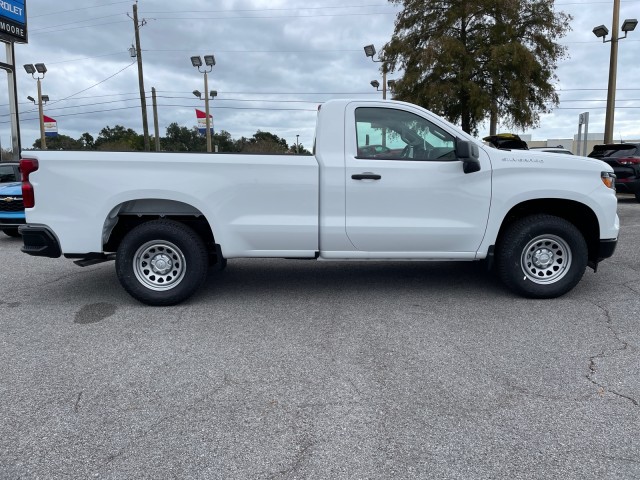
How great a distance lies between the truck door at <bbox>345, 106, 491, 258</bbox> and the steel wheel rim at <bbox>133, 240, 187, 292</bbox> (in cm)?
174

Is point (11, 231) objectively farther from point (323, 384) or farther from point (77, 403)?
point (323, 384)

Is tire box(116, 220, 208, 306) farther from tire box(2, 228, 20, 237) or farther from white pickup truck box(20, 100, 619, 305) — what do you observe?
tire box(2, 228, 20, 237)

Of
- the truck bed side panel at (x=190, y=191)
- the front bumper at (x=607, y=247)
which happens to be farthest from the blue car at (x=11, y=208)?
the front bumper at (x=607, y=247)

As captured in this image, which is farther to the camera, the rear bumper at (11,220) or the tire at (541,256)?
the rear bumper at (11,220)

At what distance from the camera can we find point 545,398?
10.5 ft

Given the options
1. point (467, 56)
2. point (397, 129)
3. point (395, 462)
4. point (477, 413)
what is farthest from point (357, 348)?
point (467, 56)

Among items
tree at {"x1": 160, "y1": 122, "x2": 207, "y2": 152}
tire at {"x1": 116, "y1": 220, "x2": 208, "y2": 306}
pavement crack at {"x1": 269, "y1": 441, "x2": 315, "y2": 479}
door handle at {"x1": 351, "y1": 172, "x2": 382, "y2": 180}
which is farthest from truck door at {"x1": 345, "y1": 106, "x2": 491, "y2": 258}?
tree at {"x1": 160, "y1": 122, "x2": 207, "y2": 152}

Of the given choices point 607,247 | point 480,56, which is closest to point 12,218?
point 607,247

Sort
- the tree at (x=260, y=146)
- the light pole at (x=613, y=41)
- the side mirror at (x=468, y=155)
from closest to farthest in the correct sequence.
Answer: the side mirror at (x=468, y=155) → the tree at (x=260, y=146) → the light pole at (x=613, y=41)

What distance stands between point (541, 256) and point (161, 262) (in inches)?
153

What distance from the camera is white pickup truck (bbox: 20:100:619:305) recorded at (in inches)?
194

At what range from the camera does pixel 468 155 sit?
4824 mm

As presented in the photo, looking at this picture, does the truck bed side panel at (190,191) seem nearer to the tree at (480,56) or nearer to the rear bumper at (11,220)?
the rear bumper at (11,220)

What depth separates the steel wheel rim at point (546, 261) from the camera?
17.4 feet
